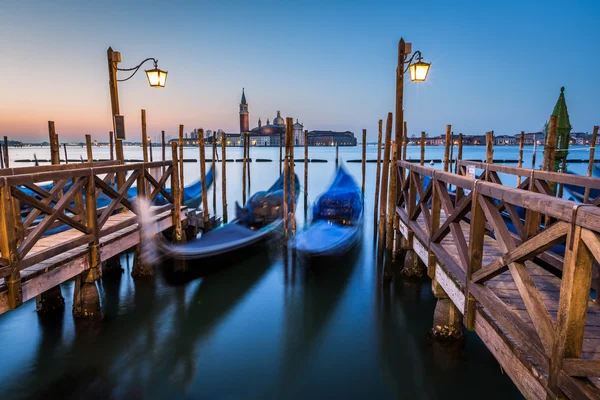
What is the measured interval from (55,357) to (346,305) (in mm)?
3651

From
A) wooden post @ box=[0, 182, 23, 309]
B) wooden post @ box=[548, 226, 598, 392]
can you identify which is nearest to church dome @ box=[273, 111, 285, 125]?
wooden post @ box=[0, 182, 23, 309]

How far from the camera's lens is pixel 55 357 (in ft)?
12.7

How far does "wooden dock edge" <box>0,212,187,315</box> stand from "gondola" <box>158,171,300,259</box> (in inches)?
39.2

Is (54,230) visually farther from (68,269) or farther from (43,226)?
(43,226)

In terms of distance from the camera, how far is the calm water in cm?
349

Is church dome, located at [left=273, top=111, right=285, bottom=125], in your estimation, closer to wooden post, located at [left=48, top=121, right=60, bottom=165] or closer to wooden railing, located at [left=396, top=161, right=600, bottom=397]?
wooden post, located at [left=48, top=121, right=60, bottom=165]

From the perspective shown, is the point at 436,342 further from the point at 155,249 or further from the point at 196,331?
the point at 155,249

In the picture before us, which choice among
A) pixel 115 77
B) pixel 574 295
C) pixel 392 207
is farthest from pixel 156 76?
pixel 574 295

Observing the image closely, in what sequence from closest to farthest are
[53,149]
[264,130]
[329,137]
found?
[53,149] < [264,130] < [329,137]

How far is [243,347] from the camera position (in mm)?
4281

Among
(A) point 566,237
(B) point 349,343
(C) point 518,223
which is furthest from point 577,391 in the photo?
(B) point 349,343

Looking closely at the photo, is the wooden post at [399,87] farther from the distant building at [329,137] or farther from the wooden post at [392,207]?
the distant building at [329,137]

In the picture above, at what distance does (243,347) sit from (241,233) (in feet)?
9.57

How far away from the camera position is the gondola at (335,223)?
21.3 ft
